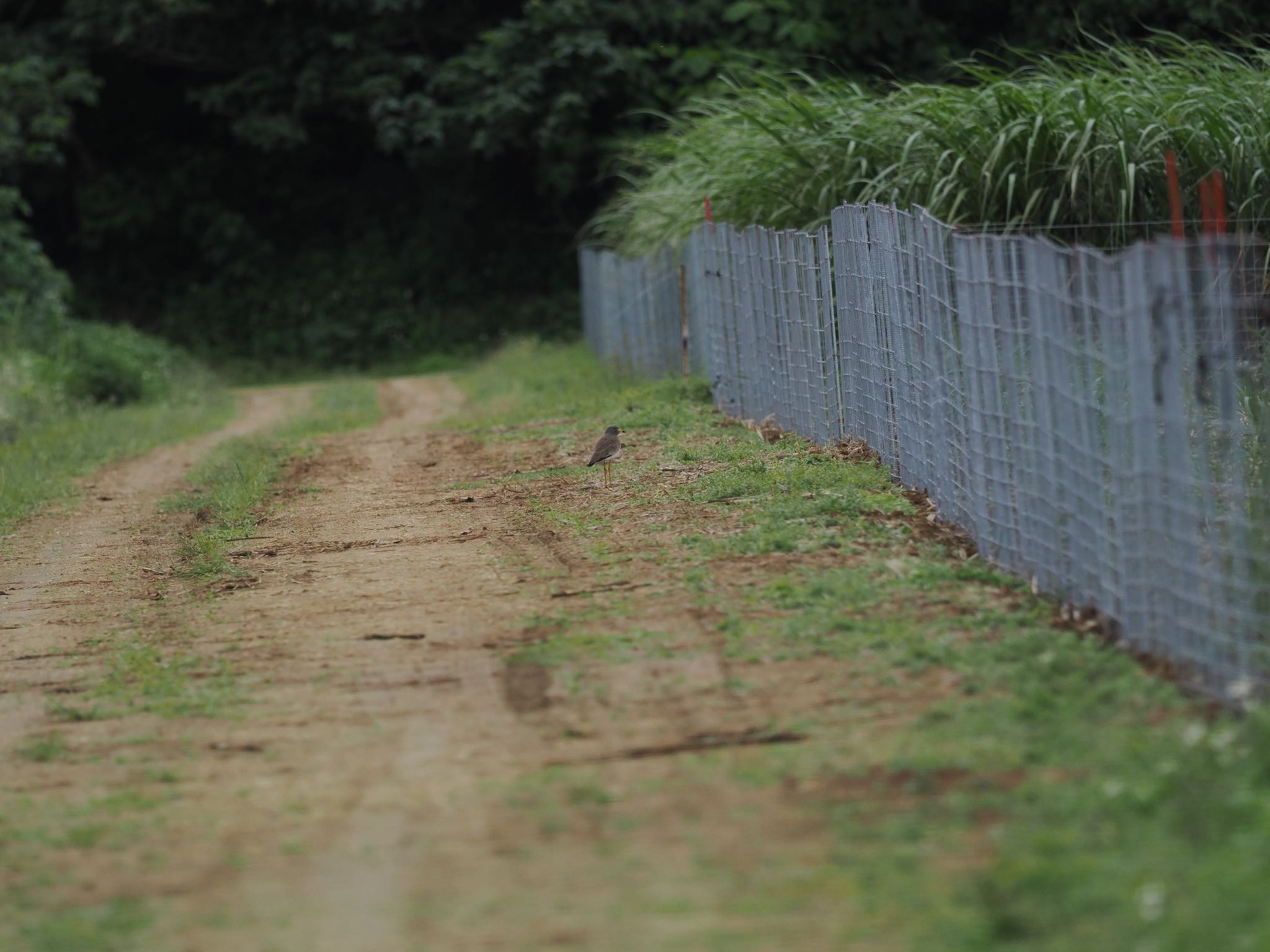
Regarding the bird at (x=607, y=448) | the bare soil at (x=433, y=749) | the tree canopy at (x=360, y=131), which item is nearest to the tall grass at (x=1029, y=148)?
the bird at (x=607, y=448)

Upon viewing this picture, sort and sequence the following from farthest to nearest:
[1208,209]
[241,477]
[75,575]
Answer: [241,477], [75,575], [1208,209]

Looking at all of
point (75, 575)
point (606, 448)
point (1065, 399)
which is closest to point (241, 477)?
point (75, 575)

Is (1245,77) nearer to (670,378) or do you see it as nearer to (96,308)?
(670,378)

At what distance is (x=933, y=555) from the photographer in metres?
5.84

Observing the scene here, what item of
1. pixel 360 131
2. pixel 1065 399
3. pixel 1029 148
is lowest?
pixel 1065 399

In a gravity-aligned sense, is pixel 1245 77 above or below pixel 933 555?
above

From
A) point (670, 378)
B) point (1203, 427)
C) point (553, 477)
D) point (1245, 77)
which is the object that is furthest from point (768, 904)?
point (670, 378)

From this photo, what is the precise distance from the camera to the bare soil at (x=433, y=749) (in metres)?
3.34

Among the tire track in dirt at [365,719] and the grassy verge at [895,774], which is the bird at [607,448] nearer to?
the tire track in dirt at [365,719]

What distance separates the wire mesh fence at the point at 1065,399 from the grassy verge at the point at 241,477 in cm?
326

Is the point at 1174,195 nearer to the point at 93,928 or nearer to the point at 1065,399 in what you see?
the point at 1065,399

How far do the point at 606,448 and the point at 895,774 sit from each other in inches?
177

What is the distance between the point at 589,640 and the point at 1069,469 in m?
1.71

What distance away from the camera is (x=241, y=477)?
972 cm
